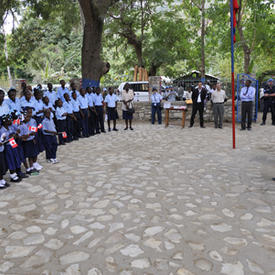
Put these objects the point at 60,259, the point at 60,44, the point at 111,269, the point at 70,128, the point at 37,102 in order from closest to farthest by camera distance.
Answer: the point at 111,269 → the point at 60,259 → the point at 37,102 → the point at 70,128 → the point at 60,44

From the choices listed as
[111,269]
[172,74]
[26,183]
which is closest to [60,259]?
[111,269]

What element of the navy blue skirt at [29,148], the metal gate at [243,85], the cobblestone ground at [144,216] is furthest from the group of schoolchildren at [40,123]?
the metal gate at [243,85]

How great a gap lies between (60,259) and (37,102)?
18.9 feet

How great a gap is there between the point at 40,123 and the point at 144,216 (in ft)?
16.8

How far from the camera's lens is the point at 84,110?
1028cm

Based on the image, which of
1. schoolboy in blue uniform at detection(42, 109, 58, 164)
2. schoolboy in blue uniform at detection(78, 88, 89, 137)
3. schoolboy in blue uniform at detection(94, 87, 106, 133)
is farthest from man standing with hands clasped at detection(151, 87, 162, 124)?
schoolboy in blue uniform at detection(42, 109, 58, 164)

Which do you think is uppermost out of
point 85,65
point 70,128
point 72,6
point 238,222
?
point 72,6

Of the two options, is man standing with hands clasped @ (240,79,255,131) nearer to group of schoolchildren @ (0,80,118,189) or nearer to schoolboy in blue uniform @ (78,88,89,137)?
group of schoolchildren @ (0,80,118,189)

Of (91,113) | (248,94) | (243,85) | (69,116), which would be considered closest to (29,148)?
(69,116)

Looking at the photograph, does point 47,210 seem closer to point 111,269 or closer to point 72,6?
point 111,269

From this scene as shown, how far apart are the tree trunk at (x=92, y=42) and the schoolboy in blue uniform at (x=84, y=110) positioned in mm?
2534

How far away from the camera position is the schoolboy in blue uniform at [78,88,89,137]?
10.1m

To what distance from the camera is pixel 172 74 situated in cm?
2450

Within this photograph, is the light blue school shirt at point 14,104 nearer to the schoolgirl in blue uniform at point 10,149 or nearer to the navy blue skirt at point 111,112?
the schoolgirl in blue uniform at point 10,149
